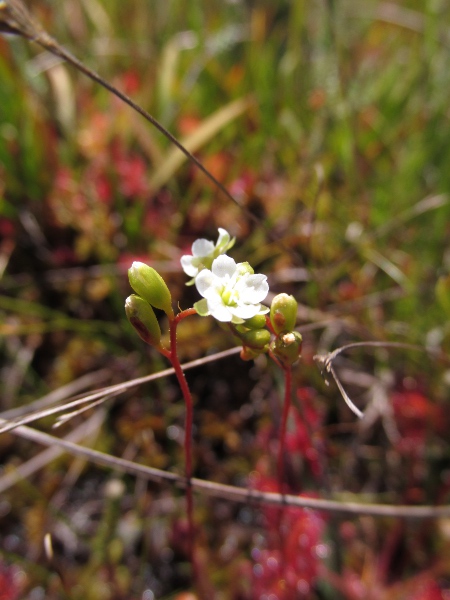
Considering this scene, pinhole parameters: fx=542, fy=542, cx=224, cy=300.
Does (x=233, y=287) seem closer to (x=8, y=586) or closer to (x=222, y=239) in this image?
(x=222, y=239)

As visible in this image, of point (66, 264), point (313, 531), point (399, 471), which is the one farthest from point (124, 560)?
point (66, 264)

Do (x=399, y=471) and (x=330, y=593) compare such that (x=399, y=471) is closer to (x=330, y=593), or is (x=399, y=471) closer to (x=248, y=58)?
(x=330, y=593)

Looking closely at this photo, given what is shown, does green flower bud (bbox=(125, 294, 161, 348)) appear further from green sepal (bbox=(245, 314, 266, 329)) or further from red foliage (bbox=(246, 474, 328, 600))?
red foliage (bbox=(246, 474, 328, 600))

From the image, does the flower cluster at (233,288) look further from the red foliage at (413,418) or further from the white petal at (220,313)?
the red foliage at (413,418)

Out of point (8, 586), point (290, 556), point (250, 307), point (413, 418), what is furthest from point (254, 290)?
point (8, 586)

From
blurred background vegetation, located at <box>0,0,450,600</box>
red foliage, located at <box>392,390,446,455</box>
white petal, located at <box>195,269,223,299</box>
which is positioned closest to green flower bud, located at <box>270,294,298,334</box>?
white petal, located at <box>195,269,223,299</box>

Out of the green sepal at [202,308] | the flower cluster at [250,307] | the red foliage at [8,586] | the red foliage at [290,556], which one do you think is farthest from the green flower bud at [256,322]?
the red foliage at [8,586]
